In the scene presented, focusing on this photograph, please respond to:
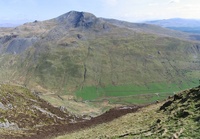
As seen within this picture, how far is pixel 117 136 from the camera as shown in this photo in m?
29.8

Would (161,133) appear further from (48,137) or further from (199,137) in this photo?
(48,137)

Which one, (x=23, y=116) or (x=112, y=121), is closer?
(x=112, y=121)

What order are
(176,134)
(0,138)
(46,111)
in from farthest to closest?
(46,111) → (0,138) → (176,134)

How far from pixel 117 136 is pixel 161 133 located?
20.5 feet

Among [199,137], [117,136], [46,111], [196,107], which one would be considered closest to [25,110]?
[46,111]

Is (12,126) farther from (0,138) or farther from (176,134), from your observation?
(176,134)

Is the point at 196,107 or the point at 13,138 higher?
the point at 196,107

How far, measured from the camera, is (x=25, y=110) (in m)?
75.8

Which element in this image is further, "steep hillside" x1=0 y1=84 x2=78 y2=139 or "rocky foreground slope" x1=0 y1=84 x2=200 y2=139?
"steep hillside" x1=0 y1=84 x2=78 y2=139

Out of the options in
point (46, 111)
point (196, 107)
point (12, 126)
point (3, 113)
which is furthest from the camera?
point (46, 111)

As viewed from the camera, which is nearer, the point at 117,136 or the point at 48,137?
the point at 117,136

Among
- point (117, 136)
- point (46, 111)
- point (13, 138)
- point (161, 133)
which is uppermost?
point (161, 133)

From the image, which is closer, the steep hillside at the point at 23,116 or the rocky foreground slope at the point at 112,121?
the rocky foreground slope at the point at 112,121

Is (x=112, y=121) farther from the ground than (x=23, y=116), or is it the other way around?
(x=112, y=121)
